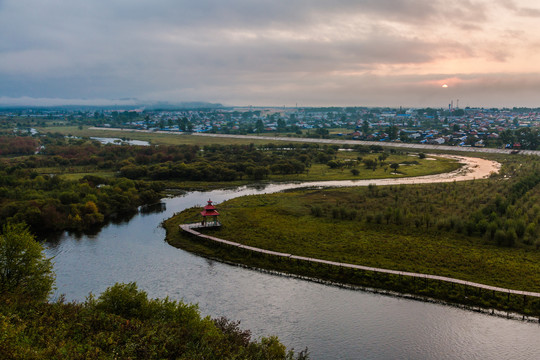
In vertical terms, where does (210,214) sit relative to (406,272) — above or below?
above

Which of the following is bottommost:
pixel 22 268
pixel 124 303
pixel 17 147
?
pixel 124 303

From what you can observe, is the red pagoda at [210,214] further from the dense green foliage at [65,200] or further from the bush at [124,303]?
the bush at [124,303]

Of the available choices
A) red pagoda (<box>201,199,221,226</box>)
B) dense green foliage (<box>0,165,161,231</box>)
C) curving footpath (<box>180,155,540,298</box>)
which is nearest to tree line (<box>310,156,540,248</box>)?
curving footpath (<box>180,155,540,298</box>)

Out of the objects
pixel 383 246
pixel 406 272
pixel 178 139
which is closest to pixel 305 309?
pixel 406 272

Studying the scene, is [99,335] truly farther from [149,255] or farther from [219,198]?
[219,198]

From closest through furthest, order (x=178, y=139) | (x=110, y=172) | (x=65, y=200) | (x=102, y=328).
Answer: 1. (x=102, y=328)
2. (x=65, y=200)
3. (x=110, y=172)
4. (x=178, y=139)

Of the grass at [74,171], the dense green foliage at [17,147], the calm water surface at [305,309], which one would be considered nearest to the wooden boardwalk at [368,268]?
the calm water surface at [305,309]

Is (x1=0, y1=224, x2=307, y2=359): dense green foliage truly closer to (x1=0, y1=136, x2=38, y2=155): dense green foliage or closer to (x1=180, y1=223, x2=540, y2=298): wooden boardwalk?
(x1=180, y1=223, x2=540, y2=298): wooden boardwalk

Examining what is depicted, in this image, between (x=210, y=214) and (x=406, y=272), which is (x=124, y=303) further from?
(x=406, y=272)
